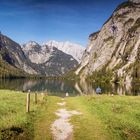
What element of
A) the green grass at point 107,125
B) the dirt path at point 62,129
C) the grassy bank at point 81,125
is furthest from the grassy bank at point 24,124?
the green grass at point 107,125

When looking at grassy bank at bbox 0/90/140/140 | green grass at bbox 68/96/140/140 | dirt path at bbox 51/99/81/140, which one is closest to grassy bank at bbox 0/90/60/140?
grassy bank at bbox 0/90/140/140

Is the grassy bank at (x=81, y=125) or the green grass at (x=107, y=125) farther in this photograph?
the green grass at (x=107, y=125)

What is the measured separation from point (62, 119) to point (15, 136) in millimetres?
9979

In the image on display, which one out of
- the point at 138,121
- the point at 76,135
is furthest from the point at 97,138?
the point at 138,121

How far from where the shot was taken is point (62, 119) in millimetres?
33844

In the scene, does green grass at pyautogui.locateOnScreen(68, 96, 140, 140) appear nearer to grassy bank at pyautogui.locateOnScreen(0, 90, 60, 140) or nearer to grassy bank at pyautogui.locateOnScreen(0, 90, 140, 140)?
grassy bank at pyautogui.locateOnScreen(0, 90, 140, 140)

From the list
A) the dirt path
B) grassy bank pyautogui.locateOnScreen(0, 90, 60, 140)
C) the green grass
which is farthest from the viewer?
the green grass

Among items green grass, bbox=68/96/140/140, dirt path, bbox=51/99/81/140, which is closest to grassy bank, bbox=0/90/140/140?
green grass, bbox=68/96/140/140

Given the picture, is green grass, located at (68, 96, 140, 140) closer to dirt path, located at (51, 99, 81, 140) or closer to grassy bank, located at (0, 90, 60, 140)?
dirt path, located at (51, 99, 81, 140)

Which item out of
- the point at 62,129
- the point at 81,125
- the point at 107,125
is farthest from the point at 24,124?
the point at 107,125

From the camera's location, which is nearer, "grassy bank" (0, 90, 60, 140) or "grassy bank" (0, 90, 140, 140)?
"grassy bank" (0, 90, 60, 140)

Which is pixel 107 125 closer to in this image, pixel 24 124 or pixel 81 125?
pixel 81 125

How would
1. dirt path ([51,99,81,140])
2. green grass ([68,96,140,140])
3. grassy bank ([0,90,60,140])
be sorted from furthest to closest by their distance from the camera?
green grass ([68,96,140,140]) < dirt path ([51,99,81,140]) < grassy bank ([0,90,60,140])

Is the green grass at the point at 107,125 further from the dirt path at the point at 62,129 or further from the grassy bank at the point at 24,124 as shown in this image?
the grassy bank at the point at 24,124
